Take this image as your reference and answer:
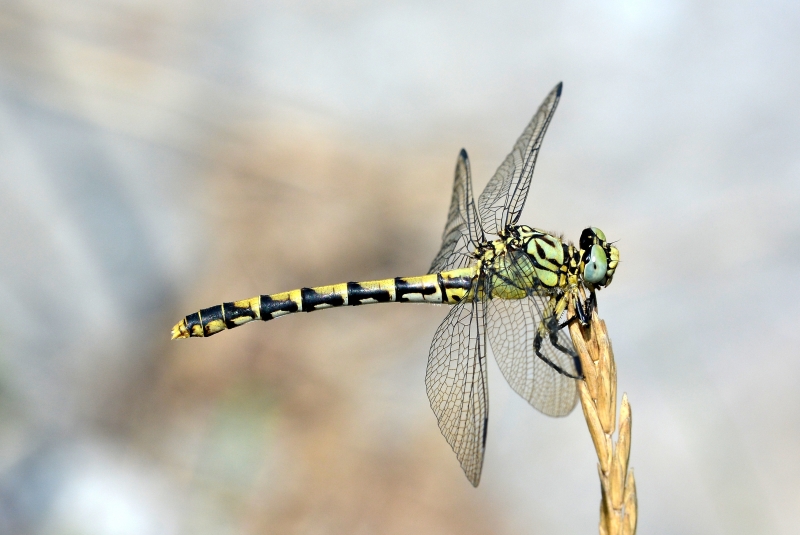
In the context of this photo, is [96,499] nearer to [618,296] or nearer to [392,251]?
[392,251]

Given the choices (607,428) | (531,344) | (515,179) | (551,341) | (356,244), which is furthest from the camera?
(356,244)

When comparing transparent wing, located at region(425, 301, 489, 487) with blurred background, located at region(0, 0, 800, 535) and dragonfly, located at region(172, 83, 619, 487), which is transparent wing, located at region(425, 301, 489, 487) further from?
blurred background, located at region(0, 0, 800, 535)

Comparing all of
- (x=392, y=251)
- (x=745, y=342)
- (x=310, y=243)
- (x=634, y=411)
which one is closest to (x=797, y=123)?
(x=745, y=342)

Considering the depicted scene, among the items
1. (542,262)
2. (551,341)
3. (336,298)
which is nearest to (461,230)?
(542,262)

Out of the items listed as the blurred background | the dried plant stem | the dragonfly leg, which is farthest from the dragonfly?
the blurred background

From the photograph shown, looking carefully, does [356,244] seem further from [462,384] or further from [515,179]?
[462,384]
